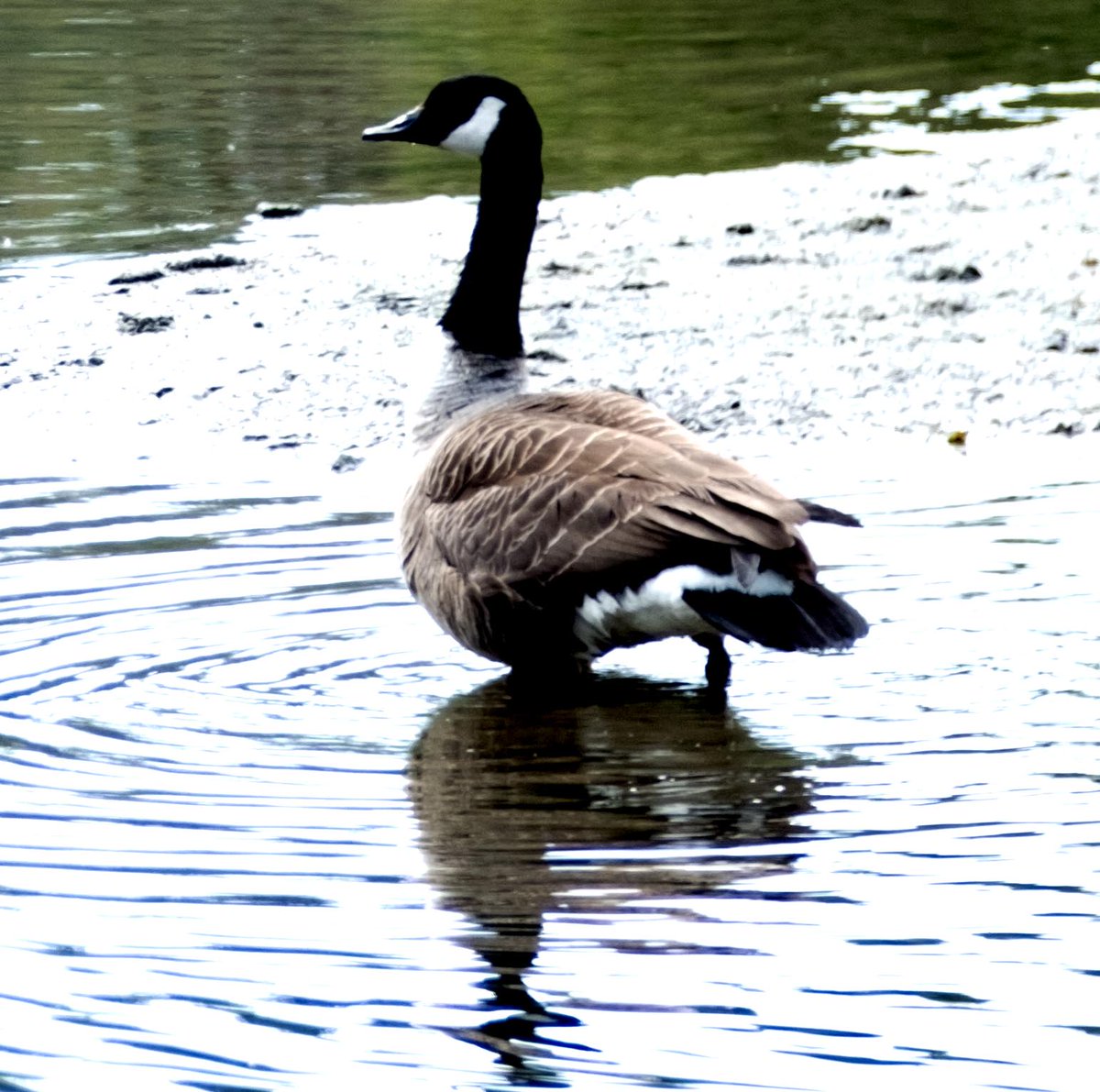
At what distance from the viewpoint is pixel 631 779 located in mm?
4980

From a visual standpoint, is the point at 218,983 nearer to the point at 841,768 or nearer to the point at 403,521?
the point at 841,768

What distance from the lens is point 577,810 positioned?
15.6ft

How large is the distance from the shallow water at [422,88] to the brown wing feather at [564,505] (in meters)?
6.01

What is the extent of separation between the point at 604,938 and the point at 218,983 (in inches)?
26.9

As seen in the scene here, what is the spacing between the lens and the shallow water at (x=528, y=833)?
11.7 feet

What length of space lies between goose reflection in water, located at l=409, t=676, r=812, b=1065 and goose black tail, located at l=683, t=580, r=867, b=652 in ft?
0.99

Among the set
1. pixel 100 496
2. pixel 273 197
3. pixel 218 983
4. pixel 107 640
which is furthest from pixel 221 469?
pixel 273 197

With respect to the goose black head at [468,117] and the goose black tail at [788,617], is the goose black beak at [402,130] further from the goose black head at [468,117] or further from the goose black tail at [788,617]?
the goose black tail at [788,617]

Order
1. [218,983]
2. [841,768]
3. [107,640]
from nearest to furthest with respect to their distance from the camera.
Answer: [218,983] < [841,768] < [107,640]

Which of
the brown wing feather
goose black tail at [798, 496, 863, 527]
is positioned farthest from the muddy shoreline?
goose black tail at [798, 496, 863, 527]

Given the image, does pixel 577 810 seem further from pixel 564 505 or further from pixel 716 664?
pixel 716 664

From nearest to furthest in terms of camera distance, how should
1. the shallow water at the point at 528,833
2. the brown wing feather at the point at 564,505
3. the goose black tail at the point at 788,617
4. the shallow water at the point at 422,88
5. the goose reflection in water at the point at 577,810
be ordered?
the shallow water at the point at 528,833
the goose reflection in water at the point at 577,810
the goose black tail at the point at 788,617
the brown wing feather at the point at 564,505
the shallow water at the point at 422,88

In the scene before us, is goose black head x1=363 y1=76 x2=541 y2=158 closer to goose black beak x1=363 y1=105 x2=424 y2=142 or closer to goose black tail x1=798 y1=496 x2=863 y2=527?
goose black beak x1=363 y1=105 x2=424 y2=142

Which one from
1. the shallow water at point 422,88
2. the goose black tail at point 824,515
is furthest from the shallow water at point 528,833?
the shallow water at point 422,88
